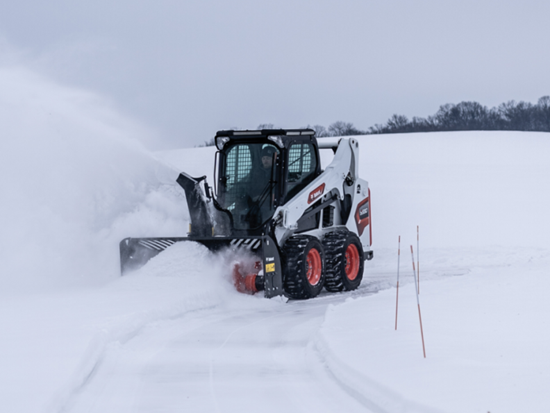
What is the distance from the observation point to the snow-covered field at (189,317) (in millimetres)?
5215

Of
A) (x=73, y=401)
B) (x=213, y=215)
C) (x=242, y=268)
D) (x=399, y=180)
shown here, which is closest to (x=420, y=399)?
(x=73, y=401)

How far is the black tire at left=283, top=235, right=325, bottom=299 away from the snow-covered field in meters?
0.23

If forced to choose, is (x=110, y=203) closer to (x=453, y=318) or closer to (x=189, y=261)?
(x=189, y=261)

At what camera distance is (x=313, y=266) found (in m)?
12.2

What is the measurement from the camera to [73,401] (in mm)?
5207

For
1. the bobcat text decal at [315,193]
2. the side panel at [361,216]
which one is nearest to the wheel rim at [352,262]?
the side panel at [361,216]

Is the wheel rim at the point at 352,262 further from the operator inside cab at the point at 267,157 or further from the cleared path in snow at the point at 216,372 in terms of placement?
the cleared path in snow at the point at 216,372

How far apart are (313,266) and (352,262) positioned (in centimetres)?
177

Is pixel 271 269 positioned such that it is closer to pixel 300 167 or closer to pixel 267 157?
pixel 267 157

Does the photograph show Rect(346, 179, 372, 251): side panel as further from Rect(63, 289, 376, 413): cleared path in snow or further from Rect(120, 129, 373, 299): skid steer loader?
Rect(63, 289, 376, 413): cleared path in snow

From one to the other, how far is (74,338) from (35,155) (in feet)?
24.4

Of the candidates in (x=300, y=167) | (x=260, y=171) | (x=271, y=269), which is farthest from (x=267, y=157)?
(x=271, y=269)

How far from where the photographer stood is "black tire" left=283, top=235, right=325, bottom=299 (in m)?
11.4

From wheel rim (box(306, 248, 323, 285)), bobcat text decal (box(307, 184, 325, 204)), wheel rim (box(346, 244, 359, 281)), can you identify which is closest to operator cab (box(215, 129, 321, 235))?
bobcat text decal (box(307, 184, 325, 204))
